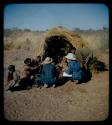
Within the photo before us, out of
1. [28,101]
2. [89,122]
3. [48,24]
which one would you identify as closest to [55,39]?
[48,24]

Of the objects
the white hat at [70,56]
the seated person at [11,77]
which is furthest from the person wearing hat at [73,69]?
the seated person at [11,77]

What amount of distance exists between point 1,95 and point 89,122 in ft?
1.98

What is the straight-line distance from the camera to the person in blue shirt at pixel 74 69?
1.36 meters

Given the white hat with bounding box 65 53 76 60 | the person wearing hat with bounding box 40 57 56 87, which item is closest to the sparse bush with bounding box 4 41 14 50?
the person wearing hat with bounding box 40 57 56 87

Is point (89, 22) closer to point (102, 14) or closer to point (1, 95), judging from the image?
point (102, 14)

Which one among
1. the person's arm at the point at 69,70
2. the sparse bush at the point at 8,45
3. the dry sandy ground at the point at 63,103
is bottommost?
the dry sandy ground at the point at 63,103

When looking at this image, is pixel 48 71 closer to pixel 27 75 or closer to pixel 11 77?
pixel 27 75

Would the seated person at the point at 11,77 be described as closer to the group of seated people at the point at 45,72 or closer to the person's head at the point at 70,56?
the group of seated people at the point at 45,72

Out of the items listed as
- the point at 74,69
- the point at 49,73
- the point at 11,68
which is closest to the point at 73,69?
the point at 74,69

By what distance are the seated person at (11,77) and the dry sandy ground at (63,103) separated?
0.05 metres

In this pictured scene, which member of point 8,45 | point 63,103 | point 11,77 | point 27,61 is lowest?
point 63,103

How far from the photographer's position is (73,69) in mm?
1370

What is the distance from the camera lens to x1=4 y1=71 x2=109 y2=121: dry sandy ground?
134 centimetres

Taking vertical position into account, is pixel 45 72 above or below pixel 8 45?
below
